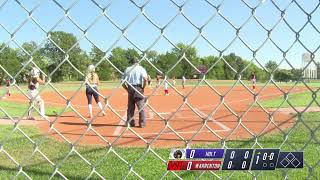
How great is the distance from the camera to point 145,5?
266 centimetres

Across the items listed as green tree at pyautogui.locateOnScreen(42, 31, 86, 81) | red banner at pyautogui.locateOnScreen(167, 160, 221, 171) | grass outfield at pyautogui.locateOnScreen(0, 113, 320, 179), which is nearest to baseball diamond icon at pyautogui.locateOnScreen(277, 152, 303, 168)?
red banner at pyautogui.locateOnScreen(167, 160, 221, 171)

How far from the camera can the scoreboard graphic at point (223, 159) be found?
3107 millimetres

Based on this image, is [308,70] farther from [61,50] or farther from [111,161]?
[111,161]

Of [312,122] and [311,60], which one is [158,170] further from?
[312,122]

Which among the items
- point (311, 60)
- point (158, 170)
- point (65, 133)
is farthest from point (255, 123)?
point (311, 60)

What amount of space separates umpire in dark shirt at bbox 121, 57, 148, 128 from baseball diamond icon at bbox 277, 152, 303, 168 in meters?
1.07

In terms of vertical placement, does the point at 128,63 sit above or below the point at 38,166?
above

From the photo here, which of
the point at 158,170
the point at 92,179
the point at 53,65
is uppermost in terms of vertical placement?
the point at 53,65

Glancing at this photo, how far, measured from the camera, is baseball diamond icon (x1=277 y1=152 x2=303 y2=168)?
329cm

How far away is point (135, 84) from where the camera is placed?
6.72m

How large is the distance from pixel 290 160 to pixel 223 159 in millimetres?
554

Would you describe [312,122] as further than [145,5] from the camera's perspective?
Yes

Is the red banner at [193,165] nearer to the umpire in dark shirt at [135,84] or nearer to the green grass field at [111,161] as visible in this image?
the umpire in dark shirt at [135,84]

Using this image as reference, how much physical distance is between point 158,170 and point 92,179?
0.94m
